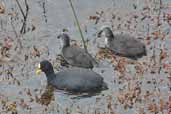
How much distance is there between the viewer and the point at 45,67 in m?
16.3

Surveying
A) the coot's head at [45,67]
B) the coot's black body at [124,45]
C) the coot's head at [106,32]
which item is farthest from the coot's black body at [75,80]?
the coot's head at [106,32]

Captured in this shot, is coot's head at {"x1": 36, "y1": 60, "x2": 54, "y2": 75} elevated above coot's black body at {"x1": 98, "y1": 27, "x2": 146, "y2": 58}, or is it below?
below

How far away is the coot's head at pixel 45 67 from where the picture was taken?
1628 cm

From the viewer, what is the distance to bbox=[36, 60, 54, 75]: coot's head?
53.4 ft

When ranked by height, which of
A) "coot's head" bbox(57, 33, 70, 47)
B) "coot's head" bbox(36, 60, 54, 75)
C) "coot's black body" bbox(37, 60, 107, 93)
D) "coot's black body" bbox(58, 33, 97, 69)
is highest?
"coot's head" bbox(57, 33, 70, 47)

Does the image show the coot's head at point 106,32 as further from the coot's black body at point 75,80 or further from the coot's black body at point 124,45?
the coot's black body at point 75,80

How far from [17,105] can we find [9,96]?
45 centimetres

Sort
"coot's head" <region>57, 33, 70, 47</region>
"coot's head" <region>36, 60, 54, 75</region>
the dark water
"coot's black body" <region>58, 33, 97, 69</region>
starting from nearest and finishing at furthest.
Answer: the dark water → "coot's head" <region>36, 60, 54, 75</region> → "coot's black body" <region>58, 33, 97, 69</region> → "coot's head" <region>57, 33, 70, 47</region>

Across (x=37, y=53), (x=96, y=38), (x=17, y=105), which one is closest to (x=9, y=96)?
(x=17, y=105)

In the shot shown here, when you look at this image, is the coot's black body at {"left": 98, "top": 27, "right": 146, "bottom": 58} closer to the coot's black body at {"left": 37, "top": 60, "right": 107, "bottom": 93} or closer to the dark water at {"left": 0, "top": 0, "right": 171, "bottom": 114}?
the dark water at {"left": 0, "top": 0, "right": 171, "bottom": 114}

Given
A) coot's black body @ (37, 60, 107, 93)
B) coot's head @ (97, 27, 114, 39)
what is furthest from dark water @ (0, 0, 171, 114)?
coot's head @ (97, 27, 114, 39)

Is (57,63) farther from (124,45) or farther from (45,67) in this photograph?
(124,45)

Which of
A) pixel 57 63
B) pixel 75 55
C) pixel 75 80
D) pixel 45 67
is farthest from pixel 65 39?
pixel 75 80

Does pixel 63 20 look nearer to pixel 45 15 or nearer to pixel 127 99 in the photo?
pixel 45 15
